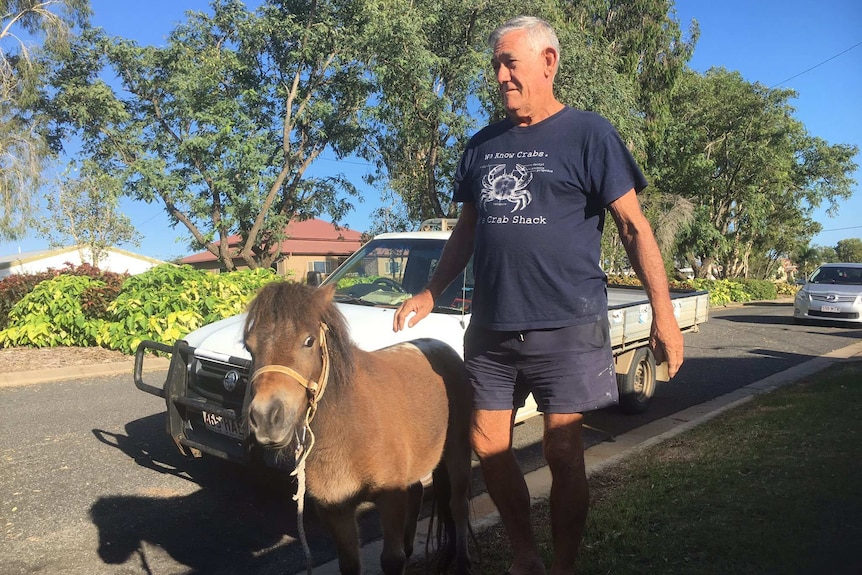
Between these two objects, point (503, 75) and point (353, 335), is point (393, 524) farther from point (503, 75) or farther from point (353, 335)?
point (503, 75)

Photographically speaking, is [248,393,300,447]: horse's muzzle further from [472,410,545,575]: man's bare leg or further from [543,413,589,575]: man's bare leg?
[543,413,589,575]: man's bare leg

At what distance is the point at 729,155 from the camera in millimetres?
33594

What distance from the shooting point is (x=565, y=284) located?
102 inches

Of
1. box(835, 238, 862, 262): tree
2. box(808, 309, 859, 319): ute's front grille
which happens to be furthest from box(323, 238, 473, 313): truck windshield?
box(835, 238, 862, 262): tree

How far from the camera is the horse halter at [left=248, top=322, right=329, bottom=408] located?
2.17 metres

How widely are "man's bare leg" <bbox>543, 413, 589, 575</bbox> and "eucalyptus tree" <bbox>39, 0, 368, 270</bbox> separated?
630 inches

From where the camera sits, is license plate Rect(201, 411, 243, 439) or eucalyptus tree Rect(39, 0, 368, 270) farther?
eucalyptus tree Rect(39, 0, 368, 270)

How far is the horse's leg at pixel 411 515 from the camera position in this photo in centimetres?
336

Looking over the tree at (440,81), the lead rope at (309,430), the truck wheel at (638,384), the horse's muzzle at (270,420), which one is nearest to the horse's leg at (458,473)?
the lead rope at (309,430)

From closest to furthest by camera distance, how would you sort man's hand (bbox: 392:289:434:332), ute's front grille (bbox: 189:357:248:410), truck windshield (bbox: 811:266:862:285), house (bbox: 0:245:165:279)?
1. man's hand (bbox: 392:289:434:332)
2. ute's front grille (bbox: 189:357:248:410)
3. truck windshield (bbox: 811:266:862:285)
4. house (bbox: 0:245:165:279)

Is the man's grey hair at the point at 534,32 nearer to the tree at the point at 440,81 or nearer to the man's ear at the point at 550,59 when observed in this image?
the man's ear at the point at 550,59

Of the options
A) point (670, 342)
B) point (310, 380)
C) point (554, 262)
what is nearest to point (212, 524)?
point (310, 380)

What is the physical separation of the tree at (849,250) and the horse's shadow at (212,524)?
11108 cm

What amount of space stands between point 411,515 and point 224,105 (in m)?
16.3
